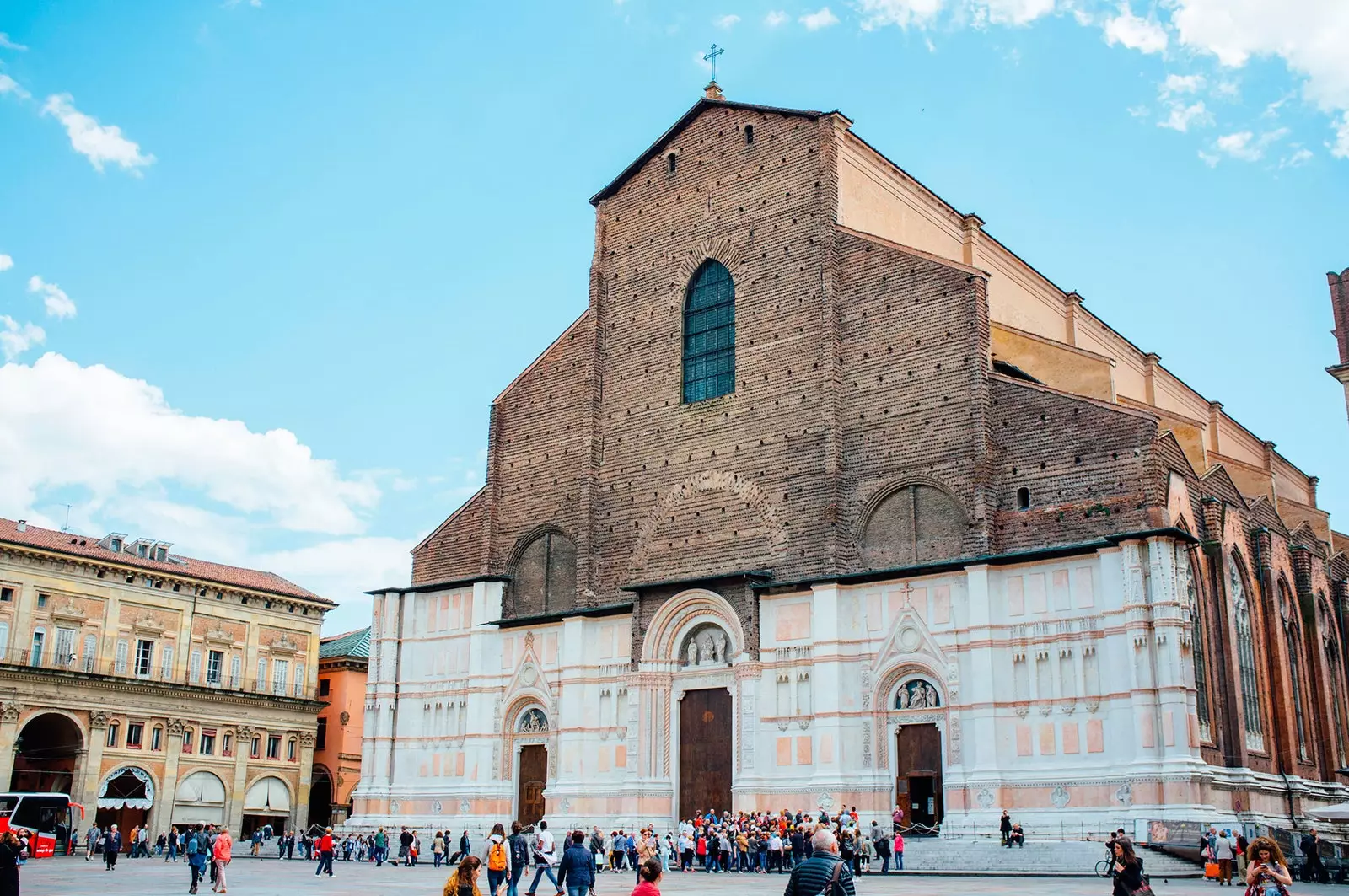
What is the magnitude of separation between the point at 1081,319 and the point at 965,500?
47.7 feet

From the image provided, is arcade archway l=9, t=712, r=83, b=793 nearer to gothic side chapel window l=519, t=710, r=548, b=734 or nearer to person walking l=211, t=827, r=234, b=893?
gothic side chapel window l=519, t=710, r=548, b=734

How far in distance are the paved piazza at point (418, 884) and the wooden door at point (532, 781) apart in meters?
5.05

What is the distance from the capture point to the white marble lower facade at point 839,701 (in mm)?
22734

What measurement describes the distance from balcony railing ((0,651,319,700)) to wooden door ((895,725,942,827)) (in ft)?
86.2

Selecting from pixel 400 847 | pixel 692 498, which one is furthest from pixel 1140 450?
pixel 400 847

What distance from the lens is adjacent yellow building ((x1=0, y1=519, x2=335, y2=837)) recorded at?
39.0m

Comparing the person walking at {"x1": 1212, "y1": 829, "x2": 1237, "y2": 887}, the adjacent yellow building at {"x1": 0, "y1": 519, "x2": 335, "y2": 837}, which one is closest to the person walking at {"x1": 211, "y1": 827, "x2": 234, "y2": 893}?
the person walking at {"x1": 1212, "y1": 829, "x2": 1237, "y2": 887}

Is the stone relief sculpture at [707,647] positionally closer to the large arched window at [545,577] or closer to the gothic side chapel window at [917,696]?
Result: the large arched window at [545,577]

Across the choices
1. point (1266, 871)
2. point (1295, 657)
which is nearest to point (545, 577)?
point (1295, 657)

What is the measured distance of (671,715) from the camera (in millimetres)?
28594

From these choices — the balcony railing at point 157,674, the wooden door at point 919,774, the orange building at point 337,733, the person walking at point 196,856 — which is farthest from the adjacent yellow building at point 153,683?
the wooden door at point 919,774

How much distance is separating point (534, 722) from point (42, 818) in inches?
574

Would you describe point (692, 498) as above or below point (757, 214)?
below

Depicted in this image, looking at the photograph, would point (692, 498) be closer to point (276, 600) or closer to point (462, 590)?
point (462, 590)
